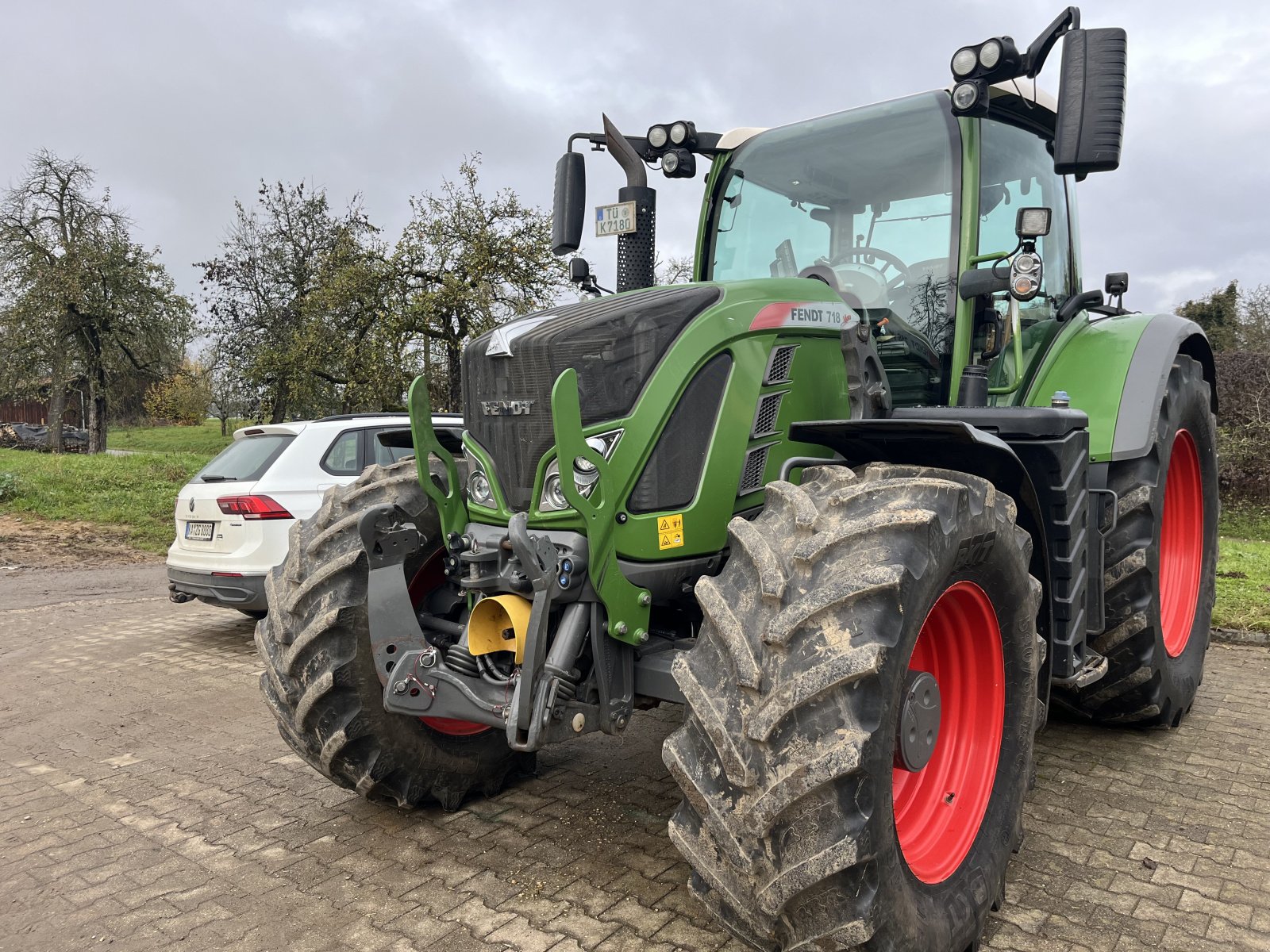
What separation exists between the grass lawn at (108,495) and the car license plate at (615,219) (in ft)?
33.5

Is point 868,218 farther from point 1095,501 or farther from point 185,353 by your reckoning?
point 185,353

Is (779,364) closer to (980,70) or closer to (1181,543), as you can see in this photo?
(980,70)

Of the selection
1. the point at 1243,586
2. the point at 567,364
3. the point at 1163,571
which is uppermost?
the point at 567,364

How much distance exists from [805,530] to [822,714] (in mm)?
473

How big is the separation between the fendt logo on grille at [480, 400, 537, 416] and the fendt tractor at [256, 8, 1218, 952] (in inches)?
0.4

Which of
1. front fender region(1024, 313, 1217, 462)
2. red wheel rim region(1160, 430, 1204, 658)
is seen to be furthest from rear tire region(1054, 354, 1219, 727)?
front fender region(1024, 313, 1217, 462)

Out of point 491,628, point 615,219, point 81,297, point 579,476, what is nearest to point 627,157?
point 615,219

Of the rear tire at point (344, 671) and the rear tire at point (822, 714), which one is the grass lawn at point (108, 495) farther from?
the rear tire at point (822, 714)

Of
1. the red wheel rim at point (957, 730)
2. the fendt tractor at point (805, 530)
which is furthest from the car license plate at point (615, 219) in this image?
the red wheel rim at point (957, 730)

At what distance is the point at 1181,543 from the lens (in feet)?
16.1

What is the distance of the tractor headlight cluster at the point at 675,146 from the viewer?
4.25m

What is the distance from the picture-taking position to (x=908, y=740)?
249cm

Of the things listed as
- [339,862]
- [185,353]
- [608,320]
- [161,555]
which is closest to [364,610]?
[339,862]

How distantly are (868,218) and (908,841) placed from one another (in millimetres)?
2414
